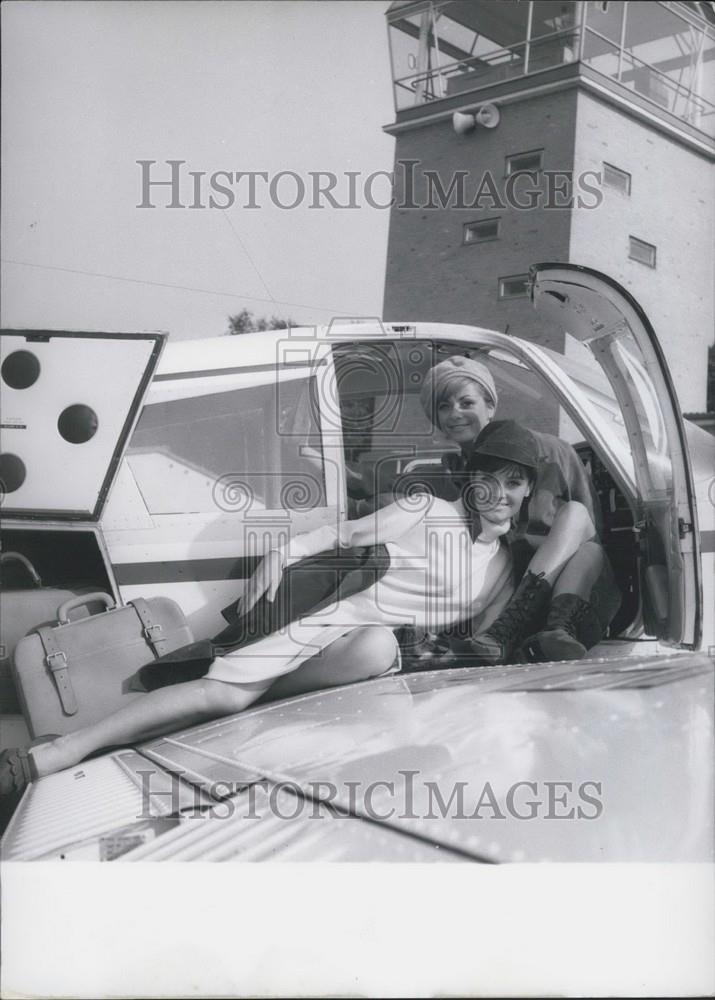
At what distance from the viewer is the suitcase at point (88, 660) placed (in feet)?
9.49

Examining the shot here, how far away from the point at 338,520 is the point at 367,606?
0.83 ft

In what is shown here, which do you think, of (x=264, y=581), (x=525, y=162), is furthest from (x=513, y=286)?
(x=264, y=581)

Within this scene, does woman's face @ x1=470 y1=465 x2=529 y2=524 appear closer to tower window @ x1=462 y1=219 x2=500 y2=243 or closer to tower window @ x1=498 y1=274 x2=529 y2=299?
tower window @ x1=498 y1=274 x2=529 y2=299

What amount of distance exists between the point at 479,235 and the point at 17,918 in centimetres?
220

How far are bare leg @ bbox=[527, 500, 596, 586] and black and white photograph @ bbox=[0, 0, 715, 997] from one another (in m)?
0.01

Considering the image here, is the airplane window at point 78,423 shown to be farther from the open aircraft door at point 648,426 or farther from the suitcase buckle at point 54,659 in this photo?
the open aircraft door at point 648,426

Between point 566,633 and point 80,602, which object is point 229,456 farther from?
point 566,633

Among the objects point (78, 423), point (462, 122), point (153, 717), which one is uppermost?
point (462, 122)

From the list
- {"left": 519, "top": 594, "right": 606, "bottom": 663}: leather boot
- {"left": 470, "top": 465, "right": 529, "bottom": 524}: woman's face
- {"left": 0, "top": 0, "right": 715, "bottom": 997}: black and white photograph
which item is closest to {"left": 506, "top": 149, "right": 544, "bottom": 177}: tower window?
{"left": 0, "top": 0, "right": 715, "bottom": 997}: black and white photograph

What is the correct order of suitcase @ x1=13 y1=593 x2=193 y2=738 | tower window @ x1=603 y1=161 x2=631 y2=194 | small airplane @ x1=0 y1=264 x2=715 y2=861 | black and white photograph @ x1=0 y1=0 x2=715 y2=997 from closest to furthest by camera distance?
small airplane @ x1=0 y1=264 x2=715 y2=861
black and white photograph @ x1=0 y1=0 x2=715 y2=997
suitcase @ x1=13 y1=593 x2=193 y2=738
tower window @ x1=603 y1=161 x2=631 y2=194

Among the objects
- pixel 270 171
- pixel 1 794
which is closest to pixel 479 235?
pixel 270 171

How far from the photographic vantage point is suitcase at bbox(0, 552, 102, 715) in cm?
293

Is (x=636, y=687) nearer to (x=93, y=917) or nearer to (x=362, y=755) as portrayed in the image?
(x=362, y=755)

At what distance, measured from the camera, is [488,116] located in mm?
3006
